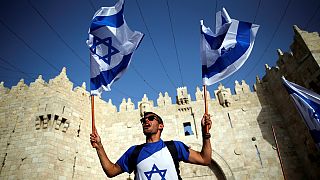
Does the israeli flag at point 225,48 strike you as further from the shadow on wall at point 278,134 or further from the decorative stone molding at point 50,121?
the decorative stone molding at point 50,121

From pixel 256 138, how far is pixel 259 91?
3.50 meters

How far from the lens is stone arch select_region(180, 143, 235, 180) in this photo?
1345 cm

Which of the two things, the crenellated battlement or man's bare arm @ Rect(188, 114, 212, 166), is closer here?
man's bare arm @ Rect(188, 114, 212, 166)

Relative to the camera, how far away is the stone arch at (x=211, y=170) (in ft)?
44.1

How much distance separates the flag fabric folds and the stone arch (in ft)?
24.6

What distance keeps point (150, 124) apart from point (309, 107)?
6019 mm

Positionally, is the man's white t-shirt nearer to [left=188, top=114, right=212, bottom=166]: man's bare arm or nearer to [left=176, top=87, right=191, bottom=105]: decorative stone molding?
[left=188, top=114, right=212, bottom=166]: man's bare arm

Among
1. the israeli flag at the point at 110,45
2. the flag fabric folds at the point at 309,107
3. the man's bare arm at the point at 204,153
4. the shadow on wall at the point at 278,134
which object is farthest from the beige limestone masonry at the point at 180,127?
the man's bare arm at the point at 204,153

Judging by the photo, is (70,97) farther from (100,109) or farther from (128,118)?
(128,118)

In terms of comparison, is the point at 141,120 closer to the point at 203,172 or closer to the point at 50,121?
the point at 50,121

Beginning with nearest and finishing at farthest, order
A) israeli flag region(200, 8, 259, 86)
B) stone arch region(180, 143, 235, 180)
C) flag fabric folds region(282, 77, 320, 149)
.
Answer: israeli flag region(200, 8, 259, 86) → flag fabric folds region(282, 77, 320, 149) → stone arch region(180, 143, 235, 180)

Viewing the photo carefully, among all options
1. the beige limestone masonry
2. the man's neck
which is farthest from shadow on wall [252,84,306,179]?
the man's neck

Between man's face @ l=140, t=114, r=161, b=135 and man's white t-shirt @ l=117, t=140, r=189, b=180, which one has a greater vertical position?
man's face @ l=140, t=114, r=161, b=135

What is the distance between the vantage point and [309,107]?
6.78m
